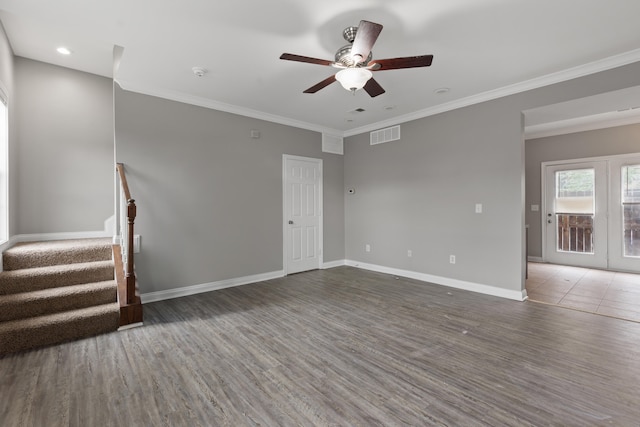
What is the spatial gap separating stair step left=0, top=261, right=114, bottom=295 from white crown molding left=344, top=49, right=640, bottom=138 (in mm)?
4784

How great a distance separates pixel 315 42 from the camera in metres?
2.71

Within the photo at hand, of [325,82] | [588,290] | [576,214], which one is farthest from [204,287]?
[576,214]

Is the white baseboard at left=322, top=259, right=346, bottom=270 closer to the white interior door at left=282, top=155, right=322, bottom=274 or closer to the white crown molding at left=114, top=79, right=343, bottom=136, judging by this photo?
the white interior door at left=282, top=155, right=322, bottom=274

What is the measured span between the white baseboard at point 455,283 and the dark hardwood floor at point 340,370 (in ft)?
1.05

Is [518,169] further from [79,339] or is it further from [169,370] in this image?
[79,339]

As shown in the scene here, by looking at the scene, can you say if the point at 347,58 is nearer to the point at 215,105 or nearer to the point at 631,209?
the point at 215,105

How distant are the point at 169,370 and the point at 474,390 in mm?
2246

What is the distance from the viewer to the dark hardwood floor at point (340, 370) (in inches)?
69.0

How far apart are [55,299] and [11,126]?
229 centimetres

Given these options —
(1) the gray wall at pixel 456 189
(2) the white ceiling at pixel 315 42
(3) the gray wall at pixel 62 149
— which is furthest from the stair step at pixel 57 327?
(1) the gray wall at pixel 456 189

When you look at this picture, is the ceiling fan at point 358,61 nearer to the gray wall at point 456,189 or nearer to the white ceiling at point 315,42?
the white ceiling at point 315,42

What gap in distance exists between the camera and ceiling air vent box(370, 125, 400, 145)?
5.11 m

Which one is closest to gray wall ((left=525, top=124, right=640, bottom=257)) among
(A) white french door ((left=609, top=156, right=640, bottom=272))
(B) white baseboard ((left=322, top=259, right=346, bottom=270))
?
(A) white french door ((left=609, top=156, right=640, bottom=272))

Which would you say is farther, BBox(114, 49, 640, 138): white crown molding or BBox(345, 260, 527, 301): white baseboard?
BBox(345, 260, 527, 301): white baseboard
